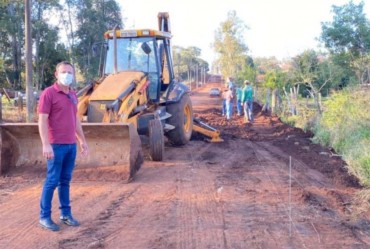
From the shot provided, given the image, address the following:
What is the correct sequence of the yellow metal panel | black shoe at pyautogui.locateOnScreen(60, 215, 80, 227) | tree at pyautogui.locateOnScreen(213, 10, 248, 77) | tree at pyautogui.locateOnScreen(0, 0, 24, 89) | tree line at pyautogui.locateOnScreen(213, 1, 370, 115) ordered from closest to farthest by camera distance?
black shoe at pyautogui.locateOnScreen(60, 215, 80, 227) < the yellow metal panel < tree line at pyautogui.locateOnScreen(213, 1, 370, 115) < tree at pyautogui.locateOnScreen(0, 0, 24, 89) < tree at pyautogui.locateOnScreen(213, 10, 248, 77)

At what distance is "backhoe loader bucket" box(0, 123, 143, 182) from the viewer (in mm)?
7812

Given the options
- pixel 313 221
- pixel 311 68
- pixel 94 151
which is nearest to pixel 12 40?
pixel 311 68

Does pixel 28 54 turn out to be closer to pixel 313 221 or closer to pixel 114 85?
pixel 114 85

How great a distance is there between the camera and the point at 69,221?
18.0ft

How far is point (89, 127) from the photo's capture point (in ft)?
25.8

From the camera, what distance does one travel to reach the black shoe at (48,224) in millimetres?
5297

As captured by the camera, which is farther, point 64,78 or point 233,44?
point 233,44

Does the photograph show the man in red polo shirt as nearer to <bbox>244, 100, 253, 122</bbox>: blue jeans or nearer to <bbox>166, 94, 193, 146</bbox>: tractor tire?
<bbox>166, 94, 193, 146</bbox>: tractor tire

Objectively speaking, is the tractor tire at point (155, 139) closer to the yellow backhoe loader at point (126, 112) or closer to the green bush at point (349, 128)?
the yellow backhoe loader at point (126, 112)

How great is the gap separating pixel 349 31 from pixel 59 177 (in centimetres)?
3128

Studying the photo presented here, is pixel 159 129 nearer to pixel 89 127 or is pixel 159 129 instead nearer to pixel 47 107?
pixel 89 127

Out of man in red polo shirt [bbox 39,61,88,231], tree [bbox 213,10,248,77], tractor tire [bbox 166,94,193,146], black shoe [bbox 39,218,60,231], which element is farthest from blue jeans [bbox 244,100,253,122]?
tree [bbox 213,10,248,77]

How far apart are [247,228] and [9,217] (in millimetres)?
2937

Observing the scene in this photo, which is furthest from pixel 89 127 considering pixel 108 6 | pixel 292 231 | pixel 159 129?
pixel 108 6
